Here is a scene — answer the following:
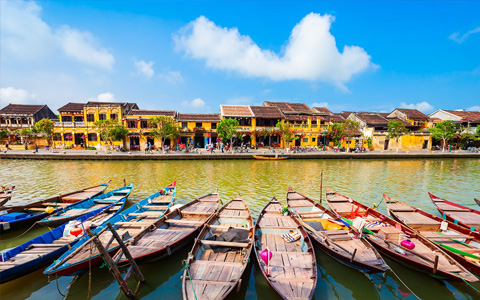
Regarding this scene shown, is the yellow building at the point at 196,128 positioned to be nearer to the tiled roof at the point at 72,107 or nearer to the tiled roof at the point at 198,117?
the tiled roof at the point at 198,117

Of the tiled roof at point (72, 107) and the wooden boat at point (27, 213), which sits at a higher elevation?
the tiled roof at point (72, 107)

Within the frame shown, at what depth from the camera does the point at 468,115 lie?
49562 millimetres

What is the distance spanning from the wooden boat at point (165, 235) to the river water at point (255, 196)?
711mm

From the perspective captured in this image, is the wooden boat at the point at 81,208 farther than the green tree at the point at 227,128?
No

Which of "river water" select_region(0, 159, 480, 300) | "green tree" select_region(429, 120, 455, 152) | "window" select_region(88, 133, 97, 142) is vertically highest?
"green tree" select_region(429, 120, 455, 152)

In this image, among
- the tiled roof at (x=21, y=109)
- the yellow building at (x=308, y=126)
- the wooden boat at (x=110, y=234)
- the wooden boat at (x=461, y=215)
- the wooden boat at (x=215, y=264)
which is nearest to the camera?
the wooden boat at (x=215, y=264)

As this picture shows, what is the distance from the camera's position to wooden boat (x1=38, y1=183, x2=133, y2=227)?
9240 mm

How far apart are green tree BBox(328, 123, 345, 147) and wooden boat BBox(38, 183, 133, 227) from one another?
38.0m

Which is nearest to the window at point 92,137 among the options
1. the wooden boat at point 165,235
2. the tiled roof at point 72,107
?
the tiled roof at point 72,107

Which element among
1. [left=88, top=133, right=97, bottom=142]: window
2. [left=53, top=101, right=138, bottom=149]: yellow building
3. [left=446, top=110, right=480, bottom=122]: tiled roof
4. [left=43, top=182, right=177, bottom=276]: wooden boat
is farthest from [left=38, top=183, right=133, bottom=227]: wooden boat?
[left=446, top=110, right=480, bottom=122]: tiled roof

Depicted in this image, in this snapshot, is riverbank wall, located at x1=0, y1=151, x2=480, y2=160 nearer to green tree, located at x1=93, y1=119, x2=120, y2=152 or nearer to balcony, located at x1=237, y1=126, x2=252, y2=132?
green tree, located at x1=93, y1=119, x2=120, y2=152

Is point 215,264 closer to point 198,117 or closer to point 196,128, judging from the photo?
point 196,128

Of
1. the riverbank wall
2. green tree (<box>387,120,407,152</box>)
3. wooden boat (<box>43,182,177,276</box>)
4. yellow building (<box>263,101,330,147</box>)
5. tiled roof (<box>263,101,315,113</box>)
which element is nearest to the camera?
wooden boat (<box>43,182,177,276</box>)

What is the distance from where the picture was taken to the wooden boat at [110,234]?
5737 mm
